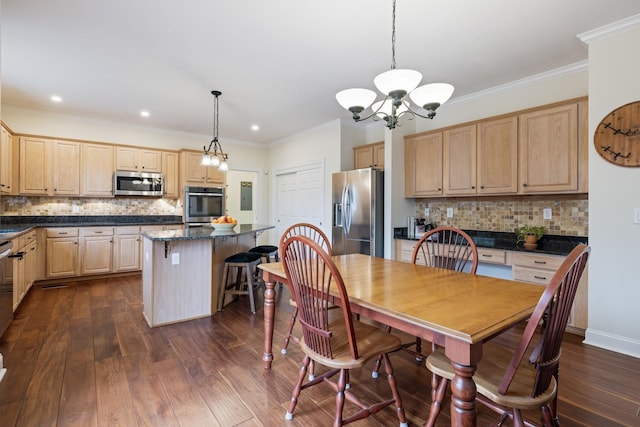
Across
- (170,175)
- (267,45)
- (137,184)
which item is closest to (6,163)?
(137,184)

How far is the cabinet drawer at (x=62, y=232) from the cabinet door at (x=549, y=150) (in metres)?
5.86

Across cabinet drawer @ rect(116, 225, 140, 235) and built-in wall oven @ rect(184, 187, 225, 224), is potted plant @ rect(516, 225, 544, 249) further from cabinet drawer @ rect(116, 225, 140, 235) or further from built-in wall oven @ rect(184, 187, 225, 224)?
cabinet drawer @ rect(116, 225, 140, 235)

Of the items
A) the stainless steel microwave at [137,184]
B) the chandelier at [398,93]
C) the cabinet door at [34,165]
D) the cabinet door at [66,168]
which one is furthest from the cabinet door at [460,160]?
the cabinet door at [34,165]

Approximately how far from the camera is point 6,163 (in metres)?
4.00

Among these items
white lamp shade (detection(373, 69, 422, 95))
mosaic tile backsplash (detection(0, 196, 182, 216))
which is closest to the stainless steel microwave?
mosaic tile backsplash (detection(0, 196, 182, 216))

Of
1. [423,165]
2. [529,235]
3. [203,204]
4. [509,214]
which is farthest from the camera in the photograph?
[203,204]

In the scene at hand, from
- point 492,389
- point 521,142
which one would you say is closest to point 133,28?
point 492,389

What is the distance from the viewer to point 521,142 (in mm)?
3264

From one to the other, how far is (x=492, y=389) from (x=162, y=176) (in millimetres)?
5603

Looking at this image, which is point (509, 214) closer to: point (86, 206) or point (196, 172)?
point (196, 172)

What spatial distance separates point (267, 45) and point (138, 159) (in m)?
3.62

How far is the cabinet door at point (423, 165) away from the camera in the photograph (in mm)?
4000

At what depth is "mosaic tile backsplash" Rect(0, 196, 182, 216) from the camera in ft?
15.1

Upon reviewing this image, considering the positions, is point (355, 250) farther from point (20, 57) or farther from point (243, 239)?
point (20, 57)
